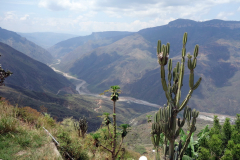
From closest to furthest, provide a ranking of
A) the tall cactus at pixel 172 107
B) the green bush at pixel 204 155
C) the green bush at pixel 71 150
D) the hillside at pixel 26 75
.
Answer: the tall cactus at pixel 172 107 < the green bush at pixel 204 155 < the green bush at pixel 71 150 < the hillside at pixel 26 75

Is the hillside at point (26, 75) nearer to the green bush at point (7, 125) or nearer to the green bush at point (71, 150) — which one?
the green bush at point (7, 125)

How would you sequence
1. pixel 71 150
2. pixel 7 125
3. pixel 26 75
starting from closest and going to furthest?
pixel 7 125
pixel 71 150
pixel 26 75

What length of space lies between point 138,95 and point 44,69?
335 ft

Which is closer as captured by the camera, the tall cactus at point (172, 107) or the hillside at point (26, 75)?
the tall cactus at point (172, 107)

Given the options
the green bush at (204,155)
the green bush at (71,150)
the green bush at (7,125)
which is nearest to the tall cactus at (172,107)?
the green bush at (204,155)

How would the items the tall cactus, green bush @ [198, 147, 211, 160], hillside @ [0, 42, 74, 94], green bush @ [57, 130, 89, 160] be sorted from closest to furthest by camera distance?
the tall cactus, green bush @ [198, 147, 211, 160], green bush @ [57, 130, 89, 160], hillside @ [0, 42, 74, 94]

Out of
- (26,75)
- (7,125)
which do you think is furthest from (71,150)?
(26,75)

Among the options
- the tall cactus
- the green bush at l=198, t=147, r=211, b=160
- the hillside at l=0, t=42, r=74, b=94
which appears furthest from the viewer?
the hillside at l=0, t=42, r=74, b=94

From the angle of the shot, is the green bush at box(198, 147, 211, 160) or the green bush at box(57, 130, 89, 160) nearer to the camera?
the green bush at box(198, 147, 211, 160)

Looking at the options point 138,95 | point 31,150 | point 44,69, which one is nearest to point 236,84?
point 138,95

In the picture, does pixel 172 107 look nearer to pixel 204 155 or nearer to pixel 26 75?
pixel 204 155

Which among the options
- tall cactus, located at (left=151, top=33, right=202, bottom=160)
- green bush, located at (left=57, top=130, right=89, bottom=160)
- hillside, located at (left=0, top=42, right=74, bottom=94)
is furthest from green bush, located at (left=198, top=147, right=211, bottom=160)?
hillside, located at (left=0, top=42, right=74, bottom=94)

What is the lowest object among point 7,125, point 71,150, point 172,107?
point 71,150

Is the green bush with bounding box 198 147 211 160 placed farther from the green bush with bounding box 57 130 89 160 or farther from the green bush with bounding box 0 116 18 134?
the green bush with bounding box 0 116 18 134
